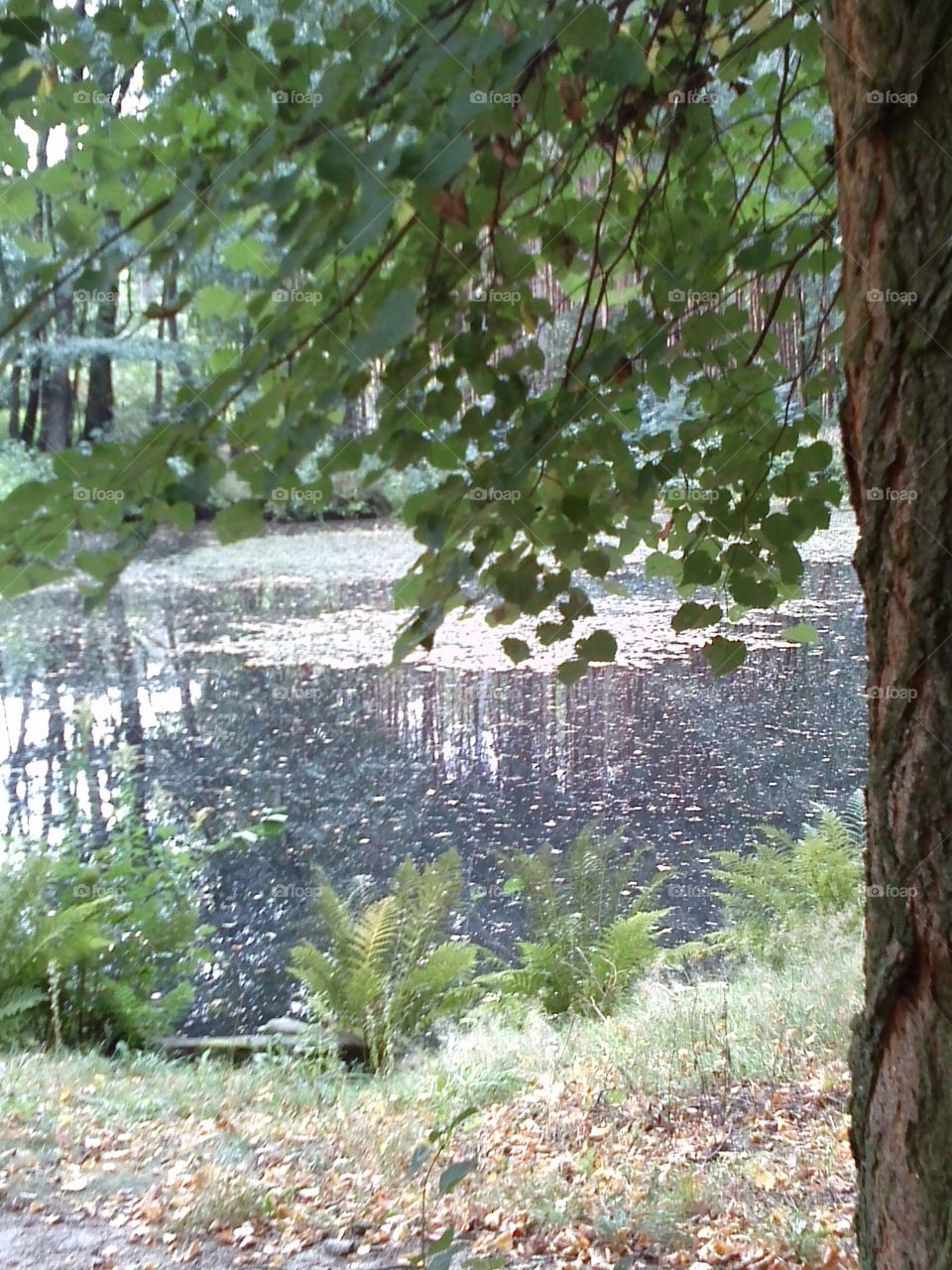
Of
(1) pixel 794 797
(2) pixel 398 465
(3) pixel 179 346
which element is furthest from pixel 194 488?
(3) pixel 179 346

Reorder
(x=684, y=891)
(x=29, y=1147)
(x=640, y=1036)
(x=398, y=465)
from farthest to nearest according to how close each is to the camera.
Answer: (x=684, y=891) → (x=640, y=1036) → (x=29, y=1147) → (x=398, y=465)

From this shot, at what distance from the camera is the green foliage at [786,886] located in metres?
Answer: 4.20

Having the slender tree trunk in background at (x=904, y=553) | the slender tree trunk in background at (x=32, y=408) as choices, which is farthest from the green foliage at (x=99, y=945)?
the slender tree trunk in background at (x=32, y=408)

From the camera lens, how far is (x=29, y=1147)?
2582 mm

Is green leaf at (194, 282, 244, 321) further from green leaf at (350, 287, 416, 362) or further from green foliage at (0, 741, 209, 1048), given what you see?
green foliage at (0, 741, 209, 1048)

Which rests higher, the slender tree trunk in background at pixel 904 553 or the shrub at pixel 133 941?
the slender tree trunk in background at pixel 904 553

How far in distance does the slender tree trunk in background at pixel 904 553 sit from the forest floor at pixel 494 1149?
70 cm

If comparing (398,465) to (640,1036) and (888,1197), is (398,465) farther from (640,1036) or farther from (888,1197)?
(640,1036)

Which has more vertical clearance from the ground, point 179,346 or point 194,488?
point 179,346

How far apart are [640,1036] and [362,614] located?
7.07 metres

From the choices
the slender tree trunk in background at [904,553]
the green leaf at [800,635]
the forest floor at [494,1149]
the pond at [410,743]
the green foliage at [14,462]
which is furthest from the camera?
the green foliage at [14,462]

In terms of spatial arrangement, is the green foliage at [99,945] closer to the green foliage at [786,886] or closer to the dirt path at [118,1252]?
the dirt path at [118,1252]

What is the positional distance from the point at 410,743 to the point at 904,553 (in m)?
5.80

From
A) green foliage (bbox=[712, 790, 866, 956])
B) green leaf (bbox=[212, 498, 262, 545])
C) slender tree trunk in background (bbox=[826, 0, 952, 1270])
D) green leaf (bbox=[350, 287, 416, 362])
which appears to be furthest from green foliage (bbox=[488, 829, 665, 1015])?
green leaf (bbox=[350, 287, 416, 362])
